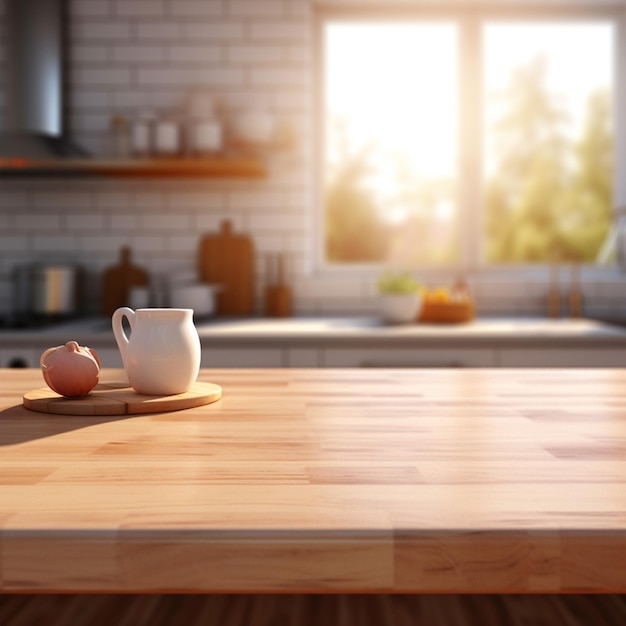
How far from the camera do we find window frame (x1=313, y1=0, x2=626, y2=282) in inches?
136

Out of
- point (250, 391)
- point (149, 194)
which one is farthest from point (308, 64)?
point (250, 391)

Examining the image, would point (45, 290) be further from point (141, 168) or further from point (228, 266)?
point (228, 266)

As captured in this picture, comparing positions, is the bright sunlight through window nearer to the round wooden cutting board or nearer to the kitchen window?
the kitchen window

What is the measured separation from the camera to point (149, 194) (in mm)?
3318

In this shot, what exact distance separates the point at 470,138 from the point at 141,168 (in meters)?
1.50


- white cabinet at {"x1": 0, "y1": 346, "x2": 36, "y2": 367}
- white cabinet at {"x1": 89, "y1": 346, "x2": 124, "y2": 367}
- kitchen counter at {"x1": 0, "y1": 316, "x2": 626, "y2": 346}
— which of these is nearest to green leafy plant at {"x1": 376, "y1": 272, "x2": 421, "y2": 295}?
kitchen counter at {"x1": 0, "y1": 316, "x2": 626, "y2": 346}

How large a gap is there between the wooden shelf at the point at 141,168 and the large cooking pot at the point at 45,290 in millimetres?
408

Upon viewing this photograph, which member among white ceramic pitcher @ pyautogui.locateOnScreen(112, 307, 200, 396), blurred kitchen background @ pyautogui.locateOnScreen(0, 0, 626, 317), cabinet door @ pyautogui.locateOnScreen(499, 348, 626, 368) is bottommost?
cabinet door @ pyautogui.locateOnScreen(499, 348, 626, 368)

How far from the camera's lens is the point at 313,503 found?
63 centimetres

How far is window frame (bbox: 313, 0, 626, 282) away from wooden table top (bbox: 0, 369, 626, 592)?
2527mm

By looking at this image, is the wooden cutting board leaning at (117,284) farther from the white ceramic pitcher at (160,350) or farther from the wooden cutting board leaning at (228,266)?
the white ceramic pitcher at (160,350)

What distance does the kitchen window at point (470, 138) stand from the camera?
350cm

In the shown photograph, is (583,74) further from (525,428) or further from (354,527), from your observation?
(354,527)

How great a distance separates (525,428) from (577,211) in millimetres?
2814
